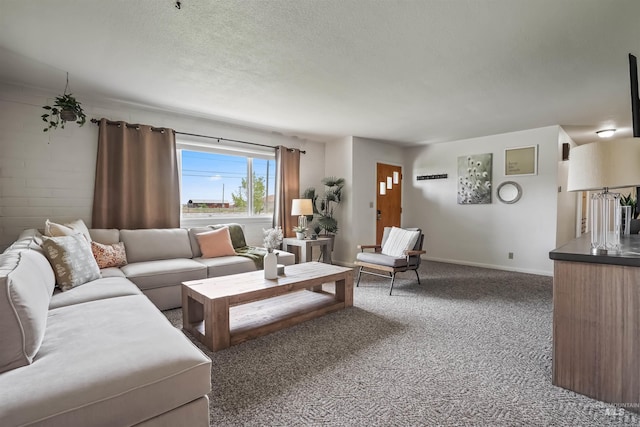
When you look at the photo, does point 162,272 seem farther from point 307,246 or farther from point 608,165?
point 608,165

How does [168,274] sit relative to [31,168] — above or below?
below

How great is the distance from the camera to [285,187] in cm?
522

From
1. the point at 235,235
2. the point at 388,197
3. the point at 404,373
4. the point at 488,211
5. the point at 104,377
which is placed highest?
the point at 388,197

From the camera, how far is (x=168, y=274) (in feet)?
10.0

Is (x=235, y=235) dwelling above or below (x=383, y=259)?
above

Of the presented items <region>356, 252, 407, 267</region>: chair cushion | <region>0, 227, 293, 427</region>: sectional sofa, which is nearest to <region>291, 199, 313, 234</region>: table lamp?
<region>356, 252, 407, 267</region>: chair cushion

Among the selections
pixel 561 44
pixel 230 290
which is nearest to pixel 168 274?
pixel 230 290

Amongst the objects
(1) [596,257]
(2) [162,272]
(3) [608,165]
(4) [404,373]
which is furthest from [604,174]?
(2) [162,272]

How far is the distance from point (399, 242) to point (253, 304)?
6.77ft

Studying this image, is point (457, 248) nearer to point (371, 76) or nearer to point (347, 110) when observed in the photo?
point (347, 110)

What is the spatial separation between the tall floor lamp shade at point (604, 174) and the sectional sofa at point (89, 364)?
2.30 metres

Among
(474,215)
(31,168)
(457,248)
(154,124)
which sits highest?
(154,124)

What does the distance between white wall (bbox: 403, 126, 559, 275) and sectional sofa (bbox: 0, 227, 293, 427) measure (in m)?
5.29

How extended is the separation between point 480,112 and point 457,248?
2716 millimetres
